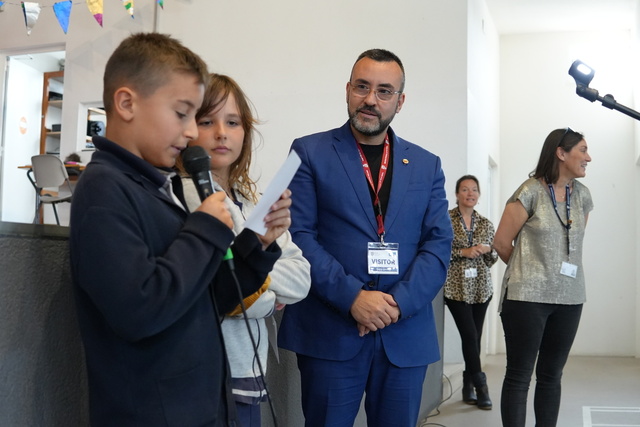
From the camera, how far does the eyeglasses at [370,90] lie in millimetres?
2012

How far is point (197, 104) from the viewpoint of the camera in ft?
3.57

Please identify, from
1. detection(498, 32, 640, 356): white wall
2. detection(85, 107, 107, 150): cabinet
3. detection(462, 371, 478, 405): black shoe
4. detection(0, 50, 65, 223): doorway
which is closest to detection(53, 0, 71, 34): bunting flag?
detection(85, 107, 107, 150): cabinet

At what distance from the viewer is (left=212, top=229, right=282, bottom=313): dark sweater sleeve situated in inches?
44.8

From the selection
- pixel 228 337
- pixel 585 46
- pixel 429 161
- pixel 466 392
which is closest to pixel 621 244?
pixel 585 46

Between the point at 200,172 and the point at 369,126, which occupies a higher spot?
the point at 369,126

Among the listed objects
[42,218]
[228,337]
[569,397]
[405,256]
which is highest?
[42,218]

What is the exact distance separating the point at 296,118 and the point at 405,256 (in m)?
4.27

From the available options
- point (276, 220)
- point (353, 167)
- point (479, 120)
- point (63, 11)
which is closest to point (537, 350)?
point (353, 167)

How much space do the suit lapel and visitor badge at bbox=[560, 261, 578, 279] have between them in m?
1.20

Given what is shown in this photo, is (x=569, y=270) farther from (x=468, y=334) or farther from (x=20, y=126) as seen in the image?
(x=20, y=126)

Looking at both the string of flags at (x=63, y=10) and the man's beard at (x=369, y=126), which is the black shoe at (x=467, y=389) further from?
the string of flags at (x=63, y=10)

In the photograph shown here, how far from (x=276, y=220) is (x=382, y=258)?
29.5 inches

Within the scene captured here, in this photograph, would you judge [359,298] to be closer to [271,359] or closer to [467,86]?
[271,359]

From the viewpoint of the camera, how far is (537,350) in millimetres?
2762
